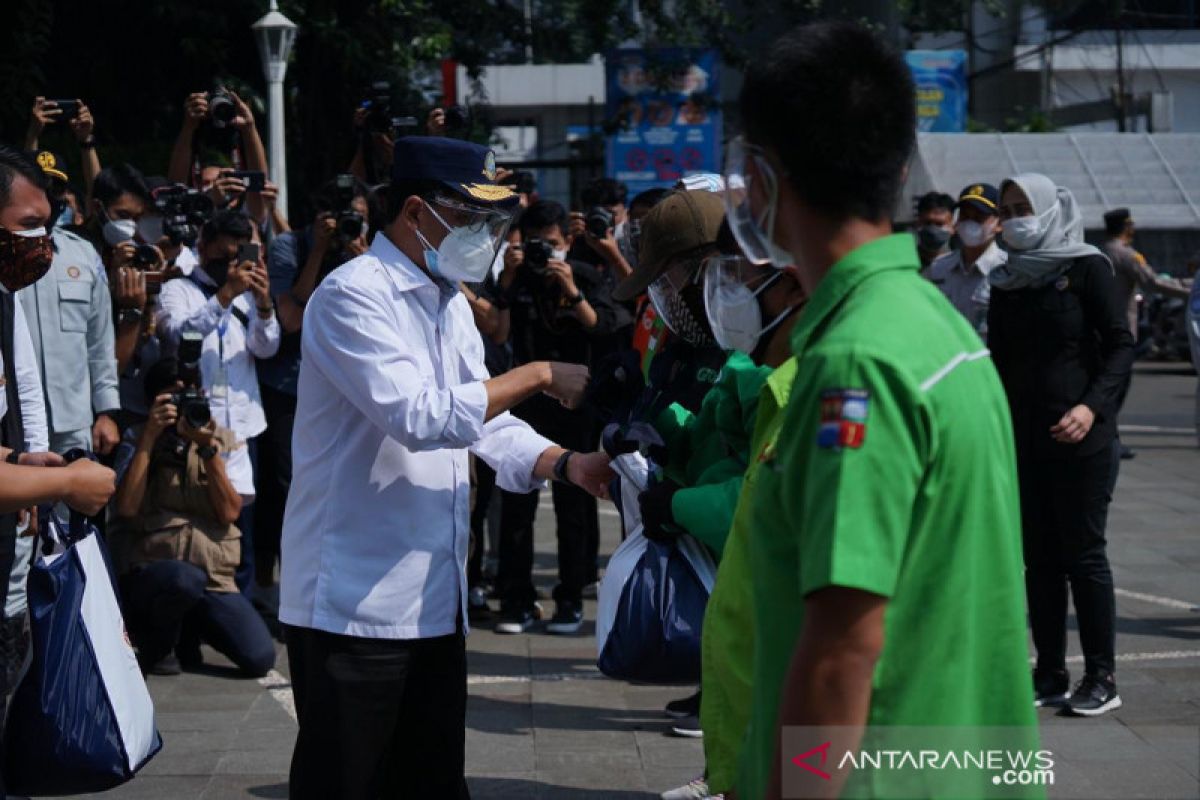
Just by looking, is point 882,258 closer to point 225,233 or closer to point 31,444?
point 31,444

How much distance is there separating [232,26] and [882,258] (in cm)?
1348

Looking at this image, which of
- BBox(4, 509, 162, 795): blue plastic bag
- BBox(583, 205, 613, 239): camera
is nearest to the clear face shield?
BBox(4, 509, 162, 795): blue plastic bag

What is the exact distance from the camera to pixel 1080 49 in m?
37.4

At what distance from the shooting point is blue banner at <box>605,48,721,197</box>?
1919 centimetres

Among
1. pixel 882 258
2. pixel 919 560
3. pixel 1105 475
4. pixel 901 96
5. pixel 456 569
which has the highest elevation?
pixel 901 96

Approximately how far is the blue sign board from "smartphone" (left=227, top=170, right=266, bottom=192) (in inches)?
883

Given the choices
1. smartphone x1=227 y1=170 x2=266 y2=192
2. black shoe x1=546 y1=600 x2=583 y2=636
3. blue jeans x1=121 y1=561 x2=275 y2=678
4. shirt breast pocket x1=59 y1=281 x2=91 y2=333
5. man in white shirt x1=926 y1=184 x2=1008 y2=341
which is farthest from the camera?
man in white shirt x1=926 y1=184 x2=1008 y2=341

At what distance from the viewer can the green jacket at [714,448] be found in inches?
141

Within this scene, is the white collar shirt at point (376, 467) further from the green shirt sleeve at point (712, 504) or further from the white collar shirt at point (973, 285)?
the white collar shirt at point (973, 285)

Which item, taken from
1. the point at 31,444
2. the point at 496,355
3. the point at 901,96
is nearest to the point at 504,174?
the point at 496,355

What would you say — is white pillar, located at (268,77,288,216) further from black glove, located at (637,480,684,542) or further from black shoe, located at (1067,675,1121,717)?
black glove, located at (637,480,684,542)

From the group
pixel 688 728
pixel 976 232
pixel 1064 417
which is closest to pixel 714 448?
pixel 688 728

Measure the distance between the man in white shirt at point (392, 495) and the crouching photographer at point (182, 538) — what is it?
323 centimetres

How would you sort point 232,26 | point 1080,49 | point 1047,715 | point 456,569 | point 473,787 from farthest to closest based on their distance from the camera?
point 1080,49, point 232,26, point 1047,715, point 473,787, point 456,569
